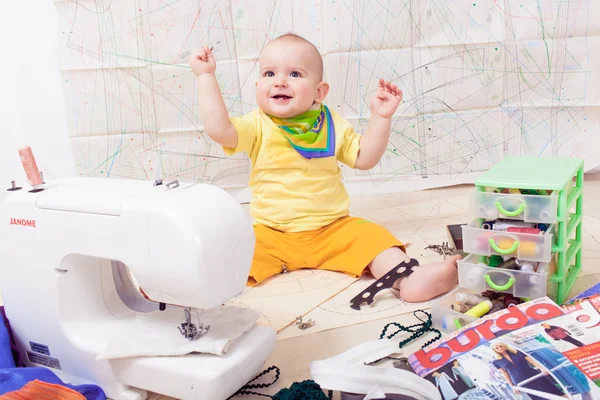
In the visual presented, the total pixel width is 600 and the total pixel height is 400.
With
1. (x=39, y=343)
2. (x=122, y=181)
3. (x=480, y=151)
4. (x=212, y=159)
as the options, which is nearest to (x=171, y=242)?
(x=122, y=181)

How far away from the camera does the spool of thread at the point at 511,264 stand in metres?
1.01

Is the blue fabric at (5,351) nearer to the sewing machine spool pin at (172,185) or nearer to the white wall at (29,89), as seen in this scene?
the sewing machine spool pin at (172,185)

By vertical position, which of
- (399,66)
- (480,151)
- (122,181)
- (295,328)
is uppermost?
(399,66)

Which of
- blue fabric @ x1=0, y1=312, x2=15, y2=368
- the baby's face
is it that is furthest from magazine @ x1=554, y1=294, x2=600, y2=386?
blue fabric @ x1=0, y1=312, x2=15, y2=368

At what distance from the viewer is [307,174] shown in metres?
1.35

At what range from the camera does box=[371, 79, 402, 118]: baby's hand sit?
126cm

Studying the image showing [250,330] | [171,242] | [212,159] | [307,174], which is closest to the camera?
[171,242]

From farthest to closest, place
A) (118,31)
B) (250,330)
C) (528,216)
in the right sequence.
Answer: (118,31) → (528,216) → (250,330)

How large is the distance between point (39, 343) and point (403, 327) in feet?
1.85

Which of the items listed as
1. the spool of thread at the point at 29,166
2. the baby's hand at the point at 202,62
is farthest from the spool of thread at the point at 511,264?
the spool of thread at the point at 29,166

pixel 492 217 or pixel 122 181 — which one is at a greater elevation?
pixel 122 181

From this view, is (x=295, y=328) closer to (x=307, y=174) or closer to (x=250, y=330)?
(x=250, y=330)

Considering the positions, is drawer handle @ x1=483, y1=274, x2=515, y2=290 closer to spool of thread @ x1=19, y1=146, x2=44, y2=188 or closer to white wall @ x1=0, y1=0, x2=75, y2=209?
spool of thread @ x1=19, y1=146, x2=44, y2=188

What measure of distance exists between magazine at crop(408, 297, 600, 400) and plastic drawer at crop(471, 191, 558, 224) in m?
0.14
